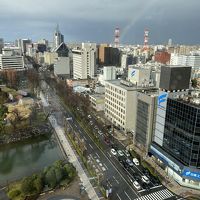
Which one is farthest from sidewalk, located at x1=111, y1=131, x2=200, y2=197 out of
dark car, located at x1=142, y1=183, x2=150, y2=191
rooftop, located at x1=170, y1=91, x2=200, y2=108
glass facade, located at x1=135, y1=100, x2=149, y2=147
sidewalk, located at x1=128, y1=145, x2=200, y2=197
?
rooftop, located at x1=170, y1=91, x2=200, y2=108

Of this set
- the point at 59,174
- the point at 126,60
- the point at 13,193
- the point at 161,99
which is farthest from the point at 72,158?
the point at 126,60

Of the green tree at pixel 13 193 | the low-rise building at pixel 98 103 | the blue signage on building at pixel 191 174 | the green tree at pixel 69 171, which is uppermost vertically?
the low-rise building at pixel 98 103

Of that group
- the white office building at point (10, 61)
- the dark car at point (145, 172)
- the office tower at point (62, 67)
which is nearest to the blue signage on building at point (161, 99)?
the dark car at point (145, 172)

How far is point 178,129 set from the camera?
85.8ft

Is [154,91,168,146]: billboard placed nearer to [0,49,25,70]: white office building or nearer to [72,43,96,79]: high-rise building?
[72,43,96,79]: high-rise building

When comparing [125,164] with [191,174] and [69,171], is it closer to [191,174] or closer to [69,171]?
[69,171]

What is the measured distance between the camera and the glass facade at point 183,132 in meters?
23.9

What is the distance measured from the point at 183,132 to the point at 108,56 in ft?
342

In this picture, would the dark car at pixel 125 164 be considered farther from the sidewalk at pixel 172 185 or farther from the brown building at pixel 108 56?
the brown building at pixel 108 56

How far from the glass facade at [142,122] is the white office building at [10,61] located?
8293 cm

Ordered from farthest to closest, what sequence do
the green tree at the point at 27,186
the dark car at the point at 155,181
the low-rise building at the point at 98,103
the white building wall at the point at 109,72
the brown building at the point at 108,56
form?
1. the brown building at the point at 108,56
2. the white building wall at the point at 109,72
3. the low-rise building at the point at 98,103
4. the dark car at the point at 155,181
5. the green tree at the point at 27,186

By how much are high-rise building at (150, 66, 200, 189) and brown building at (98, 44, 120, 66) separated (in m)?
96.5

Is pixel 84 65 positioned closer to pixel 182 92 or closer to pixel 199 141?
pixel 182 92

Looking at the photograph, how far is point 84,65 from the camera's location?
85.9 meters
